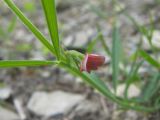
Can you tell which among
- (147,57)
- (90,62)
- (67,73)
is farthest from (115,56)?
(67,73)

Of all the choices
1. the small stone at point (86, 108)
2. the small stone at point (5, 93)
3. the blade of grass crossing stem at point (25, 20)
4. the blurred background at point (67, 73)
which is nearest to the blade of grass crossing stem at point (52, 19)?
Result: the blade of grass crossing stem at point (25, 20)

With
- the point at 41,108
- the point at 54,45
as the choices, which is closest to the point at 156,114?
the point at 41,108

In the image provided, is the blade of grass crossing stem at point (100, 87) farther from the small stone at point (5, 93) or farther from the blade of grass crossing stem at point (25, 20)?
the small stone at point (5, 93)

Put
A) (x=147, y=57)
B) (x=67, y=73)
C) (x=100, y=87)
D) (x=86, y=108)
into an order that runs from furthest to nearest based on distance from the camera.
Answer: (x=67, y=73) → (x=86, y=108) → (x=147, y=57) → (x=100, y=87)

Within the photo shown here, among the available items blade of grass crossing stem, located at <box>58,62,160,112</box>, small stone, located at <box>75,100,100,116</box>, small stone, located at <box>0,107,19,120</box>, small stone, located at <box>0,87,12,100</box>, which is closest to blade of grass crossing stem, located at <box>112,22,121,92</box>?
blade of grass crossing stem, located at <box>58,62,160,112</box>

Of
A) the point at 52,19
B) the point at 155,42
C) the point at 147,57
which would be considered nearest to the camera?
the point at 52,19

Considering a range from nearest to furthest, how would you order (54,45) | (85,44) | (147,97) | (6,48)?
(54,45), (147,97), (85,44), (6,48)

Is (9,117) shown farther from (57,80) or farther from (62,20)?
(62,20)

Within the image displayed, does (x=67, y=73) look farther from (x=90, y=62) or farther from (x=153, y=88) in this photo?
(x=90, y=62)
